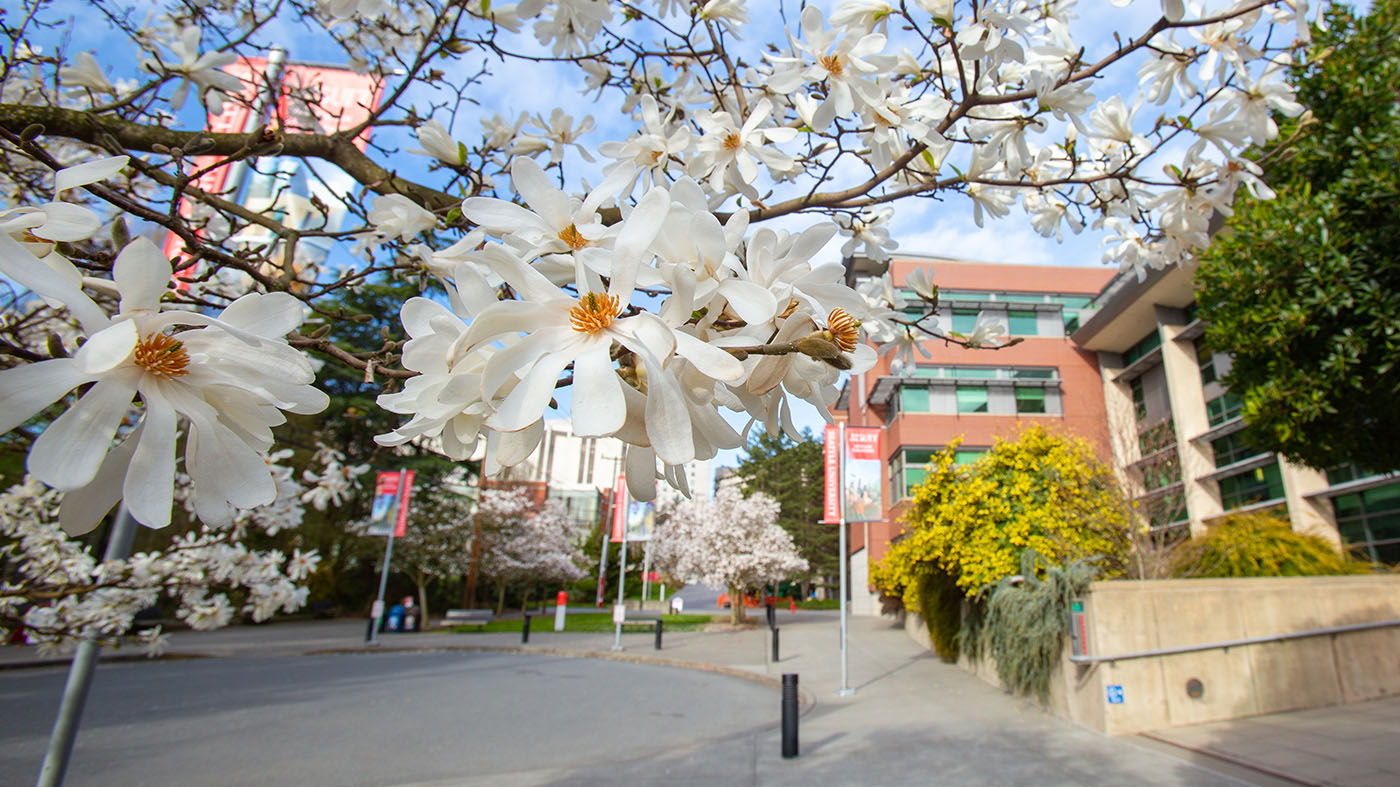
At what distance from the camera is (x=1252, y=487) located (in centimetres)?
1545

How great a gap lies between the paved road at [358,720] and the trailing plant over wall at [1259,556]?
5.11 m

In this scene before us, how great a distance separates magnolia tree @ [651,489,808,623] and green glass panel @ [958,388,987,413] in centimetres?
706

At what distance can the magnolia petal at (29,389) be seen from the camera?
59cm

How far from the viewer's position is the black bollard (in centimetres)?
517

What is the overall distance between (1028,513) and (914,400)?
15.2m

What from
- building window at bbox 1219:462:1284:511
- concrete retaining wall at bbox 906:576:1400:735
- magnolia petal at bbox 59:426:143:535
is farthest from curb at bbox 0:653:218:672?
building window at bbox 1219:462:1284:511

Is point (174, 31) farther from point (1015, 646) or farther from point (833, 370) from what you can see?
point (1015, 646)

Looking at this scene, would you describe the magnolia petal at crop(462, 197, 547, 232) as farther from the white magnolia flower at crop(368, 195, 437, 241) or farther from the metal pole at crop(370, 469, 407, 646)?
the metal pole at crop(370, 469, 407, 646)

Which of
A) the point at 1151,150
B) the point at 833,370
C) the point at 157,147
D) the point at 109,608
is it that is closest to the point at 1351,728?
the point at 1151,150

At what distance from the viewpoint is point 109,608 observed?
3344 mm

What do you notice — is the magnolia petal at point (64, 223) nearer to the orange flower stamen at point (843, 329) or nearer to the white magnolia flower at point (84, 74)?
the orange flower stamen at point (843, 329)

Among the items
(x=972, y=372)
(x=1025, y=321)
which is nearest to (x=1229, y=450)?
(x=972, y=372)

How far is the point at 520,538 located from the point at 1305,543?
20.8 m

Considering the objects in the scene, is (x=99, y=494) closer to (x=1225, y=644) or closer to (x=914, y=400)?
(x=1225, y=644)
